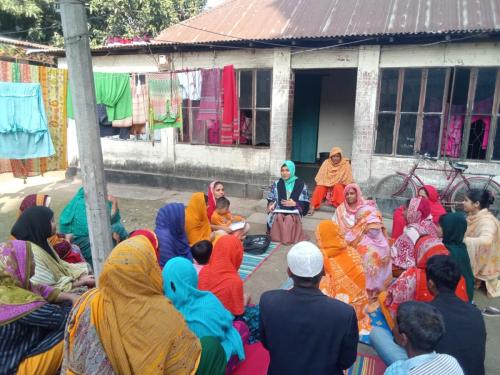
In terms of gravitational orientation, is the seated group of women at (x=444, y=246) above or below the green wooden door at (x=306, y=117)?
below

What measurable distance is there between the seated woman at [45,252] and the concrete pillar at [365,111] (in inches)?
213

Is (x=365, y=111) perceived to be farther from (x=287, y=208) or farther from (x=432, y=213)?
(x=432, y=213)

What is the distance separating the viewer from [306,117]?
10633 mm

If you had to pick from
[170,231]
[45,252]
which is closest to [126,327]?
[45,252]

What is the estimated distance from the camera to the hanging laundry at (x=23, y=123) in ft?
18.0

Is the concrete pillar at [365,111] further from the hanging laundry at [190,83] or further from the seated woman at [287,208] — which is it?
the hanging laundry at [190,83]

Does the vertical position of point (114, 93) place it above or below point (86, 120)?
above

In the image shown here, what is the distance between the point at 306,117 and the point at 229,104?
12.1ft

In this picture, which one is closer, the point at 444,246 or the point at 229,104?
the point at 444,246

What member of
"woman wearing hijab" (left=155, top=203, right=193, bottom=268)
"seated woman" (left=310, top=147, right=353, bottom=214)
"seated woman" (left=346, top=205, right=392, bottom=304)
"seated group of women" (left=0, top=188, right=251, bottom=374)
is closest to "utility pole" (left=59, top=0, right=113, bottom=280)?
"seated group of women" (left=0, top=188, right=251, bottom=374)

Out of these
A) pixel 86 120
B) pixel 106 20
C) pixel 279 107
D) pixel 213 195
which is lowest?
pixel 213 195

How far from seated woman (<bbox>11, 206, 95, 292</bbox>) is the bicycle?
552cm

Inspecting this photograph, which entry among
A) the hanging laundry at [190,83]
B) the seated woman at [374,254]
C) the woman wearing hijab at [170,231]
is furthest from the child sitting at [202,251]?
the hanging laundry at [190,83]

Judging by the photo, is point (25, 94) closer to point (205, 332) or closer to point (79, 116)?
point (79, 116)
